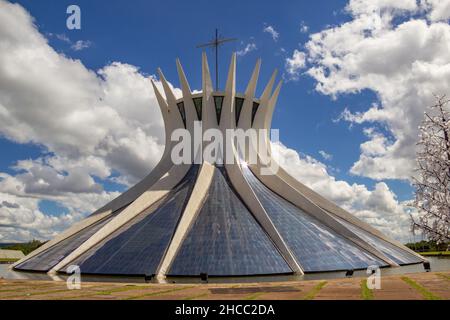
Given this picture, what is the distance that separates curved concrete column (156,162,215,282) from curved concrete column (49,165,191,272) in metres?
3.37

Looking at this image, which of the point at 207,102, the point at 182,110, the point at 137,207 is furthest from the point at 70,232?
the point at 207,102

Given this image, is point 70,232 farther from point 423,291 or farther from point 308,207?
point 423,291

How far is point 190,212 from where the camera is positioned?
93.8ft

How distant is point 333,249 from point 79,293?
803 inches

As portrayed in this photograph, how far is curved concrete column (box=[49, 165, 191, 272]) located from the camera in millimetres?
26031

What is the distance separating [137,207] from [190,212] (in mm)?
5508

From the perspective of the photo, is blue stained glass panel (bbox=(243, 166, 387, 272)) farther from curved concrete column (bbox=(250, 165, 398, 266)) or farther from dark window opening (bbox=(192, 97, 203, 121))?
dark window opening (bbox=(192, 97, 203, 121))

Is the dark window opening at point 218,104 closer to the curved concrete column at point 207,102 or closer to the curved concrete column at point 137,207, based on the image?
the curved concrete column at point 207,102

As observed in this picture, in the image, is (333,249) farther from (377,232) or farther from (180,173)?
(180,173)

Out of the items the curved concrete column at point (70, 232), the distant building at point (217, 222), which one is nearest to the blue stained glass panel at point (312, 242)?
the distant building at point (217, 222)

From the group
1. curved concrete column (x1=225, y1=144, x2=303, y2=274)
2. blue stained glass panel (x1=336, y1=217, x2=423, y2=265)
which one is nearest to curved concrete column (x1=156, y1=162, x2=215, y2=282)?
curved concrete column (x1=225, y1=144, x2=303, y2=274)

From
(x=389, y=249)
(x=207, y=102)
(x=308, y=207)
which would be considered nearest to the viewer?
(x=389, y=249)
